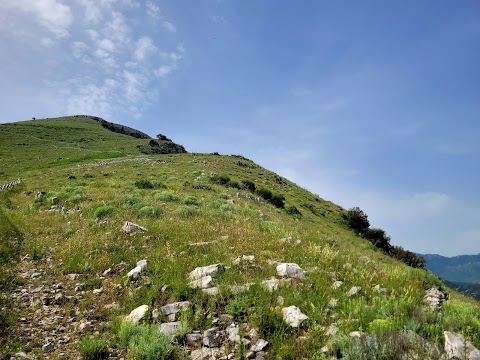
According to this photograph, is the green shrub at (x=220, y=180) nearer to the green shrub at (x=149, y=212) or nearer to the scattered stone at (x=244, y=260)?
the green shrub at (x=149, y=212)

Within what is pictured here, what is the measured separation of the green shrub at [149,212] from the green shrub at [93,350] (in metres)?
8.57

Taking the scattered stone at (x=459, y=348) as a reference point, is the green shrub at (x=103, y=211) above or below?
above

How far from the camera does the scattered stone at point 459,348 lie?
14.5ft

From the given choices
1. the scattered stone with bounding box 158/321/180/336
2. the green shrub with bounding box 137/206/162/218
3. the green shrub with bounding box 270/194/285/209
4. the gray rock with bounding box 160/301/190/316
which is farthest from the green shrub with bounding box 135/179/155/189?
the scattered stone with bounding box 158/321/180/336

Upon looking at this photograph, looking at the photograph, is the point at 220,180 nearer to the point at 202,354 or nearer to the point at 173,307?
the point at 173,307

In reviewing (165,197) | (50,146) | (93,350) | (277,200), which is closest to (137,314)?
(93,350)

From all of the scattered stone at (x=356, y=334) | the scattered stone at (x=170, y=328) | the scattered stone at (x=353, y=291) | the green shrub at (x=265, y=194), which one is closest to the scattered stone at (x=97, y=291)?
the scattered stone at (x=170, y=328)

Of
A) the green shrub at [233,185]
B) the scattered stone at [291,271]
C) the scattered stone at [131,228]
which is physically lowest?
the scattered stone at [291,271]

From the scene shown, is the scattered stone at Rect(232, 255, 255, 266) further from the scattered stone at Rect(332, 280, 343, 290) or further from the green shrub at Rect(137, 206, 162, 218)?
the green shrub at Rect(137, 206, 162, 218)

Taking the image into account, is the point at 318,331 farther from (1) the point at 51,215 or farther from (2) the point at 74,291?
(1) the point at 51,215

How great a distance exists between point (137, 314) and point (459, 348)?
529 centimetres

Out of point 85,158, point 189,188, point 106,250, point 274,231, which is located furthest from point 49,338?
point 85,158

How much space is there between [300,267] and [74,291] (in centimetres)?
527

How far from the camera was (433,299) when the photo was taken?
6.74 meters
